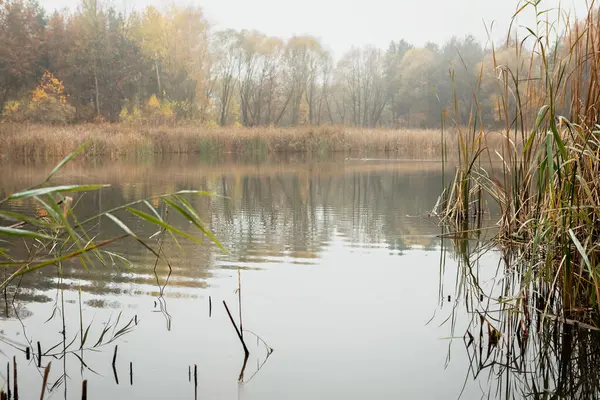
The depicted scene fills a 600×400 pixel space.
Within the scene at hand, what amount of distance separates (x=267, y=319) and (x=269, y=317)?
0.04 meters

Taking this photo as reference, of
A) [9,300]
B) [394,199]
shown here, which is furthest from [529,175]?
[394,199]

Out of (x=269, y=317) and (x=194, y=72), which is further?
(x=194, y=72)

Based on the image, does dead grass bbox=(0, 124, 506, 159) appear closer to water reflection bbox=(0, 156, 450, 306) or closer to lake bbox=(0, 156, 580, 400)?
water reflection bbox=(0, 156, 450, 306)

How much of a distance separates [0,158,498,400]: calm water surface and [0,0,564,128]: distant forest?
19877 mm

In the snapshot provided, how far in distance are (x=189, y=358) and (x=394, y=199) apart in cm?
663

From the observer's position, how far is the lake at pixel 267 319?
211cm

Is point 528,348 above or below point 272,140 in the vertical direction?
below

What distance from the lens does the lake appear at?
2.11m

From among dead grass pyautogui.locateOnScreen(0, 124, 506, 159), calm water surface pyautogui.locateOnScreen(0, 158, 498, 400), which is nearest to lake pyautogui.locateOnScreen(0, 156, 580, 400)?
calm water surface pyautogui.locateOnScreen(0, 158, 498, 400)

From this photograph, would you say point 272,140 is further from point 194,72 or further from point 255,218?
point 255,218

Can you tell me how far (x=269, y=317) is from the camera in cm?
286

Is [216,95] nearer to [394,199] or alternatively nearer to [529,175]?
[394,199]

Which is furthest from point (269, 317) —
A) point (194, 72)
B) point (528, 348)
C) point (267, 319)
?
point (194, 72)

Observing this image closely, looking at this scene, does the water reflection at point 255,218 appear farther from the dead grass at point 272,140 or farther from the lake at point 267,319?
the dead grass at point 272,140
